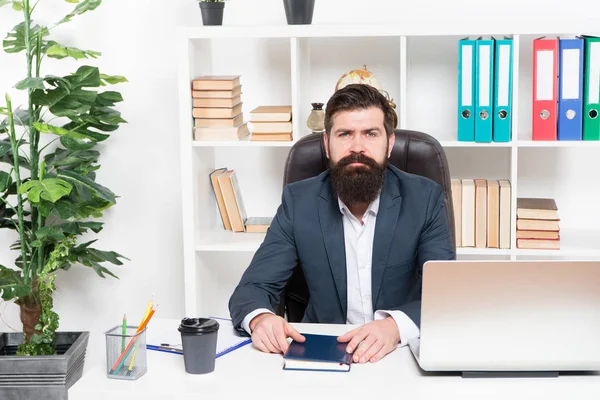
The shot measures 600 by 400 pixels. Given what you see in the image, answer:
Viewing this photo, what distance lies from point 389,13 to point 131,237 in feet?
5.04

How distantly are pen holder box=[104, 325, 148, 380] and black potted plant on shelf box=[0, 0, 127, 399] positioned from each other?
1.43 m

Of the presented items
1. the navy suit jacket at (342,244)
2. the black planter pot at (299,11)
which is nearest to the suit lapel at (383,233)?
the navy suit jacket at (342,244)

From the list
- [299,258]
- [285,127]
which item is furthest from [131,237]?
[299,258]

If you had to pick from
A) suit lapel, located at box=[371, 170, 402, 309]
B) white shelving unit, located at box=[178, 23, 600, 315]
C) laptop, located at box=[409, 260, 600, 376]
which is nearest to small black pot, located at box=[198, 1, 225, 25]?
white shelving unit, located at box=[178, 23, 600, 315]

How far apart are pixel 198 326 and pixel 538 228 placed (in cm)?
187

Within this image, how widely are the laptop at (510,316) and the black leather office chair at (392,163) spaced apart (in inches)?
34.9

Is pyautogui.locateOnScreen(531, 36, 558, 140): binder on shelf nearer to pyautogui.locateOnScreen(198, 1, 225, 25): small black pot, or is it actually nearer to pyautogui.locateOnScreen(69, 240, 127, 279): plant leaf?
pyautogui.locateOnScreen(198, 1, 225, 25): small black pot

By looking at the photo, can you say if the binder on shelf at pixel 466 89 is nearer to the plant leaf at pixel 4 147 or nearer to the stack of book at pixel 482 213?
the stack of book at pixel 482 213

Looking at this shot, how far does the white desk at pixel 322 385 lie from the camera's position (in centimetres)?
158

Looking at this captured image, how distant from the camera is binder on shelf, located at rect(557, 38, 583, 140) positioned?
2998mm

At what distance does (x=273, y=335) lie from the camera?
72.0 inches

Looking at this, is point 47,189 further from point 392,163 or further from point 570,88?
point 570,88

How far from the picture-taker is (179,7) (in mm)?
3570

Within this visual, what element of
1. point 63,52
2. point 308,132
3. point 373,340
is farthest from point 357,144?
point 63,52
